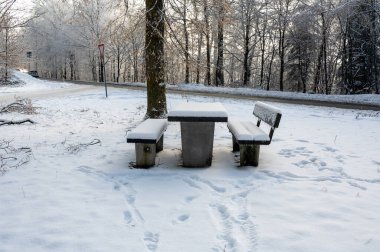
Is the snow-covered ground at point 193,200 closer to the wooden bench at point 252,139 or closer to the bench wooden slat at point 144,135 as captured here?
the wooden bench at point 252,139

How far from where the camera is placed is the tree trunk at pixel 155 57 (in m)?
8.63

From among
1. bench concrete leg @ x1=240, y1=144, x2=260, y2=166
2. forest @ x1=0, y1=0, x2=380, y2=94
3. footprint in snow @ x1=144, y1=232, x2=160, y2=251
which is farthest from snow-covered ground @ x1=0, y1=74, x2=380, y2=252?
forest @ x1=0, y1=0, x2=380, y2=94

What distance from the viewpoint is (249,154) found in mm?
5602

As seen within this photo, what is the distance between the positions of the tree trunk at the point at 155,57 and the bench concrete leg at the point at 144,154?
11.1 ft

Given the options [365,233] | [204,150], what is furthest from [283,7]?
[365,233]

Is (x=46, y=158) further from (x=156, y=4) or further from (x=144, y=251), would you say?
(x=156, y=4)

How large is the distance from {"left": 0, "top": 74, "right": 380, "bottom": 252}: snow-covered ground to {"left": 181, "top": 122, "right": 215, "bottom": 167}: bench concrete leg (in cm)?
21

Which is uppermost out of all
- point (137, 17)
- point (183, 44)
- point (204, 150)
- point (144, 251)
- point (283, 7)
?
point (283, 7)

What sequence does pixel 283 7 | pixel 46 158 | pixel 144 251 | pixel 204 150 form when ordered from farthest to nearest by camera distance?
pixel 283 7, pixel 46 158, pixel 204 150, pixel 144 251

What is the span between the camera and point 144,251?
10.3ft

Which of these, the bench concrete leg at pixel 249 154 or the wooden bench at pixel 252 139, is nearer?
the wooden bench at pixel 252 139

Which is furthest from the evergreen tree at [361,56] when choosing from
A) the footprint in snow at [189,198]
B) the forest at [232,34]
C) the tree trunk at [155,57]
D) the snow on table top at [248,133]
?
the footprint in snow at [189,198]

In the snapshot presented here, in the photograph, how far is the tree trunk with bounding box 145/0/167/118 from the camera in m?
8.63

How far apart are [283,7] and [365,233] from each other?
28133 millimetres
